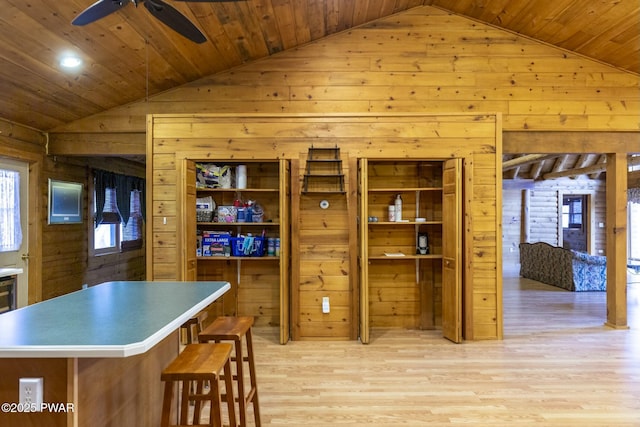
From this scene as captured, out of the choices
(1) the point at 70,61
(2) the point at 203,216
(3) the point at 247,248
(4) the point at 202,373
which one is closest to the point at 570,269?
(3) the point at 247,248

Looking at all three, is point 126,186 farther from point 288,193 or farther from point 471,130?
point 471,130

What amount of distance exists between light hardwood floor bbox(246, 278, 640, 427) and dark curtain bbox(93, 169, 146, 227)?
356 cm

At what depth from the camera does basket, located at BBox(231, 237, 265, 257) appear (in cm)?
420

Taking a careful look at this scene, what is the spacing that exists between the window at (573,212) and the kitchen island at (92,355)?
1283 centimetres

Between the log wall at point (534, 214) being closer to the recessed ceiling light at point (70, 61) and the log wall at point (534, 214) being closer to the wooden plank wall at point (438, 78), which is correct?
the wooden plank wall at point (438, 78)

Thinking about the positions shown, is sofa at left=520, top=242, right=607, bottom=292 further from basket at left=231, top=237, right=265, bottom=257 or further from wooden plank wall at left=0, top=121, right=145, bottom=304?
wooden plank wall at left=0, top=121, right=145, bottom=304

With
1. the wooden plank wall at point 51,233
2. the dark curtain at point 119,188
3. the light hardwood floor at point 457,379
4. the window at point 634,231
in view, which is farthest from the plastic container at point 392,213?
the window at point 634,231

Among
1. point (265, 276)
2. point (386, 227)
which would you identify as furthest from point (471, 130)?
point (265, 276)

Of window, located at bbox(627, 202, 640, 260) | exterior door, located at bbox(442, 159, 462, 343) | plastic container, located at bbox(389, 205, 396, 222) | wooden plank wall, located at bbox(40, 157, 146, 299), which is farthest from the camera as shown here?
window, located at bbox(627, 202, 640, 260)

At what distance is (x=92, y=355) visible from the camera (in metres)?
1.22

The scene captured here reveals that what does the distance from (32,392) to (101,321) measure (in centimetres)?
33

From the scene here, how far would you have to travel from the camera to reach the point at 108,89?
13.5 feet

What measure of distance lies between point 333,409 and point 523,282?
22.0ft

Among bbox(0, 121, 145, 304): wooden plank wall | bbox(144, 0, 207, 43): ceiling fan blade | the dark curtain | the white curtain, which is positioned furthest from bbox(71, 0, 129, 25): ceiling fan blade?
the dark curtain
